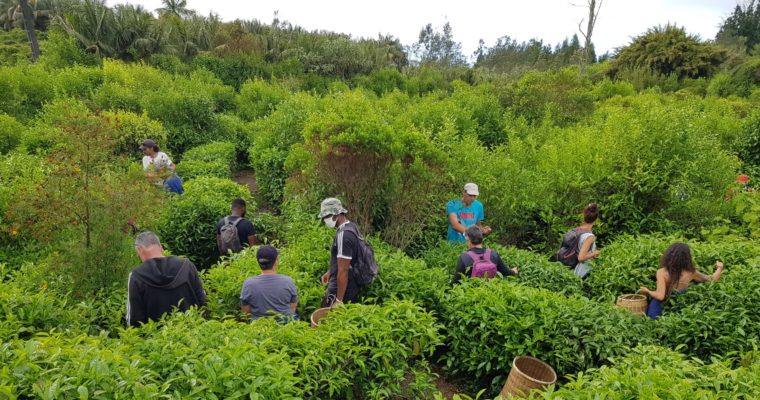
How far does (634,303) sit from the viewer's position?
512 centimetres

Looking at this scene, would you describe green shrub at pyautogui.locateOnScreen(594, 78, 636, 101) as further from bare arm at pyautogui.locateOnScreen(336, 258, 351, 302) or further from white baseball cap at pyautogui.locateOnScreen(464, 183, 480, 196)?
bare arm at pyautogui.locateOnScreen(336, 258, 351, 302)

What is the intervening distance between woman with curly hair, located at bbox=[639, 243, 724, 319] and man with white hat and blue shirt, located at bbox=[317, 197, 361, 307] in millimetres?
3292

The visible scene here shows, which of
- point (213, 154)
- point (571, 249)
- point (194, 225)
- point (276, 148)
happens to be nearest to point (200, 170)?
point (276, 148)

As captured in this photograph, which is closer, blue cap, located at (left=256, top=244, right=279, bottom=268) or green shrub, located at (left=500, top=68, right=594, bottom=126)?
blue cap, located at (left=256, top=244, right=279, bottom=268)

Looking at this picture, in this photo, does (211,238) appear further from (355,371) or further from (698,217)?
(698,217)

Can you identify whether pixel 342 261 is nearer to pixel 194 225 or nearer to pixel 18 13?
pixel 194 225

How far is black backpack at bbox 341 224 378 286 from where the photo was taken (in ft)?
15.0

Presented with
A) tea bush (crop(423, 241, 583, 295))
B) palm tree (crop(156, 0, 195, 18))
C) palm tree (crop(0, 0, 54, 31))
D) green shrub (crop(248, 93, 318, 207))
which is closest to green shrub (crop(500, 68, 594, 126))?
green shrub (crop(248, 93, 318, 207))

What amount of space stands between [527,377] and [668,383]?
1088mm

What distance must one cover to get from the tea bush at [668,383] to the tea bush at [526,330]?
0.80 m

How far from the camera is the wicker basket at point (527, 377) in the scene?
12.0ft

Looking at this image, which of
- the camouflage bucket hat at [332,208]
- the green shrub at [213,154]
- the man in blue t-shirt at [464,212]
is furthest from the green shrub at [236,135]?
the camouflage bucket hat at [332,208]

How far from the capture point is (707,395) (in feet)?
9.19

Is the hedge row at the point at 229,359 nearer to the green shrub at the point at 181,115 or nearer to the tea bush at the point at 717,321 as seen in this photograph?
the tea bush at the point at 717,321
